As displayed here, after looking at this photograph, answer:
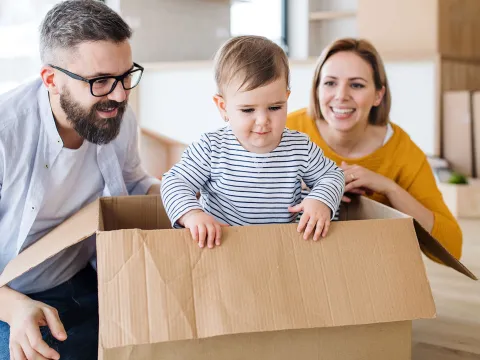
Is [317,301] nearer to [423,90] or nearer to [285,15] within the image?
[423,90]

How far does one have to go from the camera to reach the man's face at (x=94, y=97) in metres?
1.28

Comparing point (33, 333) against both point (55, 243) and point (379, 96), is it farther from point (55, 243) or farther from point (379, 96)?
point (379, 96)

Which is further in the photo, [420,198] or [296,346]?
[420,198]

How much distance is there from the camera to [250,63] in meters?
1.22

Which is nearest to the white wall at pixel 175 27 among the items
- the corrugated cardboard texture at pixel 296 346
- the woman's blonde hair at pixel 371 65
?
the woman's blonde hair at pixel 371 65

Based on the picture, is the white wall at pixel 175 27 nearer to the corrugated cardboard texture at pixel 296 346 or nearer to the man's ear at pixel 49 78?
the man's ear at pixel 49 78

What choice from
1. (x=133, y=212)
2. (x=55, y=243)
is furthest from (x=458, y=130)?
(x=55, y=243)

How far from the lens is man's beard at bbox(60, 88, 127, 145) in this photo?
1307 millimetres

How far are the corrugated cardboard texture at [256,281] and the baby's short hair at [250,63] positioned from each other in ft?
1.08

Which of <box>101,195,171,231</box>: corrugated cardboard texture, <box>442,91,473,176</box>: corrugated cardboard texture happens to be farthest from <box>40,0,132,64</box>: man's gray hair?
<box>442,91,473,176</box>: corrugated cardboard texture

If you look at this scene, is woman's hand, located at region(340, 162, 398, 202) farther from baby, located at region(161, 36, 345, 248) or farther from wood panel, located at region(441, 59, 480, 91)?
→ wood panel, located at region(441, 59, 480, 91)

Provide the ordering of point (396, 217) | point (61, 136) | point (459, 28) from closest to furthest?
point (396, 217) → point (61, 136) → point (459, 28)

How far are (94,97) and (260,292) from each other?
566 mm

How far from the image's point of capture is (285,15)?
17.8 ft
